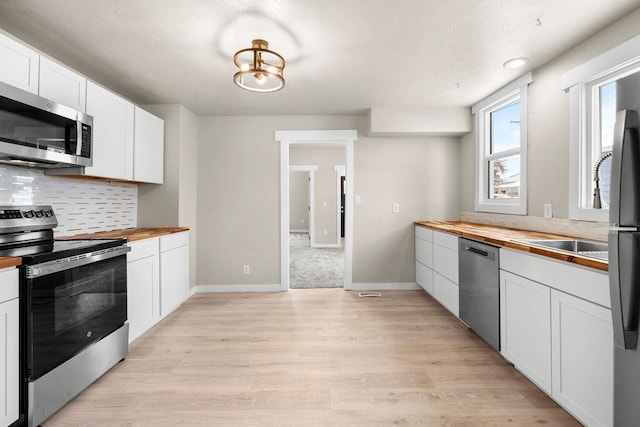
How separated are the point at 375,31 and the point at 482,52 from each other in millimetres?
934

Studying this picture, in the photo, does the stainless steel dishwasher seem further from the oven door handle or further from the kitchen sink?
the oven door handle

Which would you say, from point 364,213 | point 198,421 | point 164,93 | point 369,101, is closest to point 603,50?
point 369,101

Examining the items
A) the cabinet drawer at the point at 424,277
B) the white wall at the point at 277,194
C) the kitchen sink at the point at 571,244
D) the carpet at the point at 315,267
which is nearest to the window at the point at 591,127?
the kitchen sink at the point at 571,244

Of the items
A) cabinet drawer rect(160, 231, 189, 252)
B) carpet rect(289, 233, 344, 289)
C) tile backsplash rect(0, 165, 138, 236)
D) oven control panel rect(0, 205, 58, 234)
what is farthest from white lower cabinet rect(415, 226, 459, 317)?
tile backsplash rect(0, 165, 138, 236)

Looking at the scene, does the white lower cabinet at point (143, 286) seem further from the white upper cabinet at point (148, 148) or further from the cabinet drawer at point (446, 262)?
the cabinet drawer at point (446, 262)

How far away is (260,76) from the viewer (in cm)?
239

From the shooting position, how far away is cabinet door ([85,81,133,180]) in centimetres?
245

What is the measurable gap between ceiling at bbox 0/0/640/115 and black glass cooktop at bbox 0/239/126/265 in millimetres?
1406

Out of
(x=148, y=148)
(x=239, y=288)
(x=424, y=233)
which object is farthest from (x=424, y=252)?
(x=148, y=148)

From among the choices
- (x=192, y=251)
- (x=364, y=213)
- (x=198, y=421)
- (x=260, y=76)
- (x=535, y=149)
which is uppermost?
(x=260, y=76)

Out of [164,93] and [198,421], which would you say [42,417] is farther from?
[164,93]

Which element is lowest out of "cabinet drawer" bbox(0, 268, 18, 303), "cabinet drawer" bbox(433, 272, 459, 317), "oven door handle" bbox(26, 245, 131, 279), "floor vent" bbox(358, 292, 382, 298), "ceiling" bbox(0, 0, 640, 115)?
"floor vent" bbox(358, 292, 382, 298)

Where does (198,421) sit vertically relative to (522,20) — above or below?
below

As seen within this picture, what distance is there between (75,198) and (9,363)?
1616 mm
